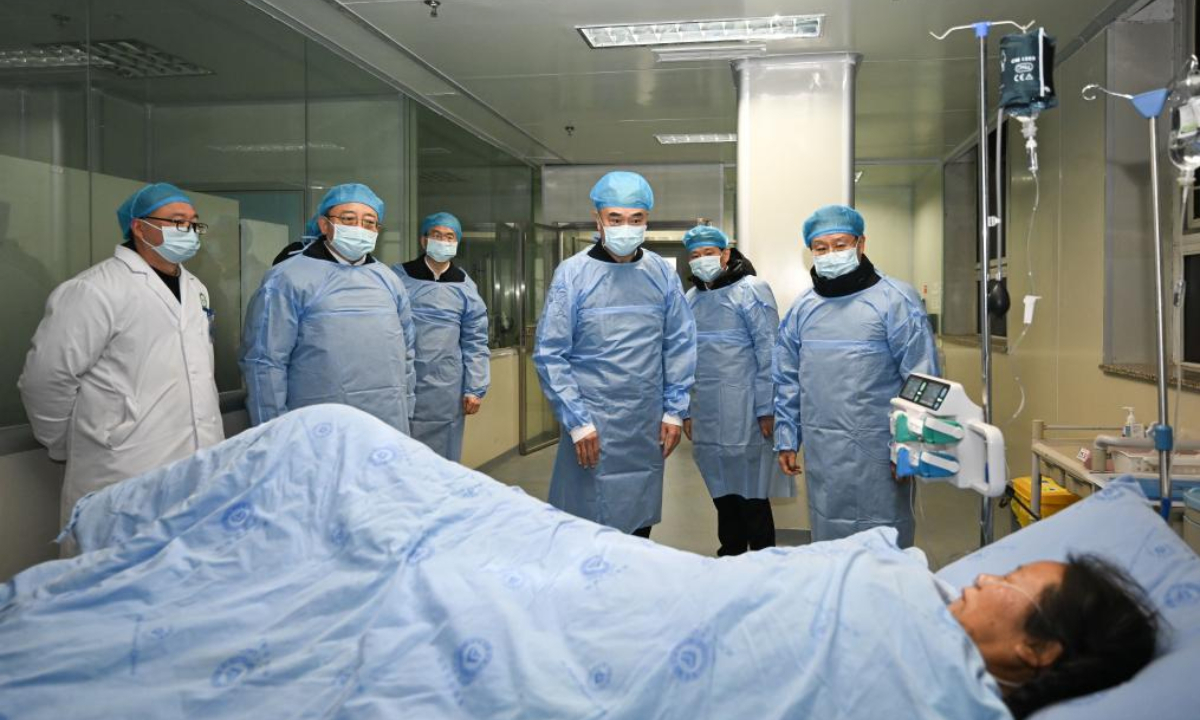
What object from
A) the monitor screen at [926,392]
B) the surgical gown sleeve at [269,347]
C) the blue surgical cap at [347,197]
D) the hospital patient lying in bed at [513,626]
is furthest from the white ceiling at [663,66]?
the hospital patient lying in bed at [513,626]

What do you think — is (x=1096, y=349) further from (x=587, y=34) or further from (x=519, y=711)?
(x=519, y=711)

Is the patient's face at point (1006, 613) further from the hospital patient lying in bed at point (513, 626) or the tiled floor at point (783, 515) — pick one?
the tiled floor at point (783, 515)

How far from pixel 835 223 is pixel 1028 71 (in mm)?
928

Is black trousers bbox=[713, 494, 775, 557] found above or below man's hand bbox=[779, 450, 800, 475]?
below

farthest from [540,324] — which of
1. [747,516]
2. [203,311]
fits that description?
[747,516]

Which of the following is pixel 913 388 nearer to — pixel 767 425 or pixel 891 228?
pixel 767 425

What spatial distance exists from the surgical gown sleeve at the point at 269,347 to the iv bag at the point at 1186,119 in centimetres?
267

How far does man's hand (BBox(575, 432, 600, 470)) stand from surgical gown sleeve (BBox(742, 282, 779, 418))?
1083 mm

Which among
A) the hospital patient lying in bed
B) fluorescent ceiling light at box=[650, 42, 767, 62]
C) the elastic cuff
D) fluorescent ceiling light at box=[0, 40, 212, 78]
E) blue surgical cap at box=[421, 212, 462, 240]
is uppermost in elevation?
fluorescent ceiling light at box=[650, 42, 767, 62]

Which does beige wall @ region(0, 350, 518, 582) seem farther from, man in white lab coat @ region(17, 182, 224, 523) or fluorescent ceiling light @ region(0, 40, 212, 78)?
fluorescent ceiling light @ region(0, 40, 212, 78)

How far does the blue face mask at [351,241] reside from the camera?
3246 millimetres

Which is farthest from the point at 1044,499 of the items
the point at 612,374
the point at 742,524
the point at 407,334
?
the point at 407,334

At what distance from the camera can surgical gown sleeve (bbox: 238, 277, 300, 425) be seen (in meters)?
3.04

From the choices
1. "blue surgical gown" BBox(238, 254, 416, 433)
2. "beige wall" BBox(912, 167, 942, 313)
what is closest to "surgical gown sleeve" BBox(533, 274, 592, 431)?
"blue surgical gown" BBox(238, 254, 416, 433)
